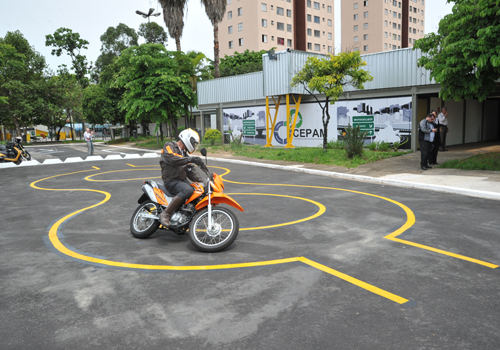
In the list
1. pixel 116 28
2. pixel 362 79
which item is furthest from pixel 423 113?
pixel 116 28

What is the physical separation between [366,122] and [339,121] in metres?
1.76

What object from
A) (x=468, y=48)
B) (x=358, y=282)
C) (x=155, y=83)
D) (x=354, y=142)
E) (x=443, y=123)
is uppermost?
(x=155, y=83)

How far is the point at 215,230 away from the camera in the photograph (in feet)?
19.7

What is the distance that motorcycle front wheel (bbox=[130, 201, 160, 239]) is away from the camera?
6742mm

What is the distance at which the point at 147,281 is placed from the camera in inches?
193

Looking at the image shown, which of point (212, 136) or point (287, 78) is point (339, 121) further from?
point (212, 136)

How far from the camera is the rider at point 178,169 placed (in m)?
6.18

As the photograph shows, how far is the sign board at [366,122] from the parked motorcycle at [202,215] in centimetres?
1682

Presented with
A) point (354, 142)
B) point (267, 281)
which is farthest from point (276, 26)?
point (267, 281)

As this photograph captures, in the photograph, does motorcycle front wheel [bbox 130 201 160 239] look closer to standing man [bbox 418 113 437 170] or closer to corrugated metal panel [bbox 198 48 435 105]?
standing man [bbox 418 113 437 170]

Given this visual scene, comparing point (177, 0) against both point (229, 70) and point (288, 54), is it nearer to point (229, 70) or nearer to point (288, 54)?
point (229, 70)

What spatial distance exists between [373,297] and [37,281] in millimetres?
4000

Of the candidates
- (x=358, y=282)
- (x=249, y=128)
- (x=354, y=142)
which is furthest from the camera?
(x=249, y=128)

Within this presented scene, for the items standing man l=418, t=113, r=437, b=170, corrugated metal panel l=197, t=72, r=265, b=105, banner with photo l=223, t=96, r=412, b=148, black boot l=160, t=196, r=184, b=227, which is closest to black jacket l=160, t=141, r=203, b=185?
black boot l=160, t=196, r=184, b=227
